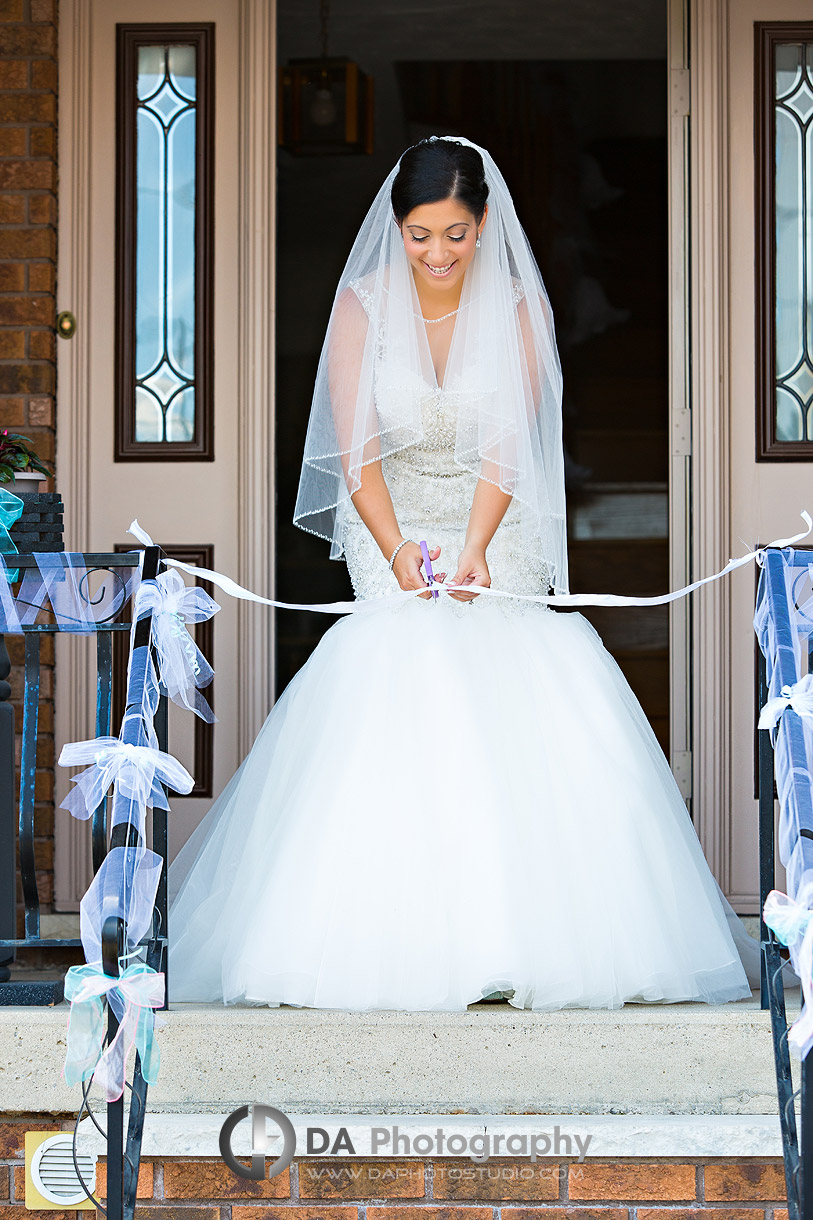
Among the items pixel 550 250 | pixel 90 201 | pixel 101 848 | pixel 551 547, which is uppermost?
pixel 550 250

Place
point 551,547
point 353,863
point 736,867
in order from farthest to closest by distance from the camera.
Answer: point 736,867 → point 551,547 → point 353,863

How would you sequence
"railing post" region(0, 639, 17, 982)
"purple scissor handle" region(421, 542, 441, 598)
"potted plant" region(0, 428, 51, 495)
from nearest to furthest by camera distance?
1. "railing post" region(0, 639, 17, 982)
2. "purple scissor handle" region(421, 542, 441, 598)
3. "potted plant" region(0, 428, 51, 495)

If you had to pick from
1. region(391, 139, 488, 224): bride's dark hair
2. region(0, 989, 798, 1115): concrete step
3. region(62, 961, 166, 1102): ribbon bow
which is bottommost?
region(0, 989, 798, 1115): concrete step

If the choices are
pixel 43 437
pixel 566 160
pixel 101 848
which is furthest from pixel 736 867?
pixel 566 160

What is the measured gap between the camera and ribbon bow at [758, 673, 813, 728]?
7.37ft

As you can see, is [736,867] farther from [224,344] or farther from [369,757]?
[224,344]

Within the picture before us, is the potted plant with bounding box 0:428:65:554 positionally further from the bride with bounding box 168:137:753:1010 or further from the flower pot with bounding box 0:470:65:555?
the bride with bounding box 168:137:753:1010

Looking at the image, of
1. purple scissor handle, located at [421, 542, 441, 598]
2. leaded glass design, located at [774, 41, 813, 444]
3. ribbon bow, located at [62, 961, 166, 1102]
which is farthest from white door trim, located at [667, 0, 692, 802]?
ribbon bow, located at [62, 961, 166, 1102]

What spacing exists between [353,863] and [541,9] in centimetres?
546

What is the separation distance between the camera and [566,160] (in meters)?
8.19

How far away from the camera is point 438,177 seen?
3.15 m

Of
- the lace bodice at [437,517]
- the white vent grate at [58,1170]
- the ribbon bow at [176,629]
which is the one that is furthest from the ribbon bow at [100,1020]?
the lace bodice at [437,517]

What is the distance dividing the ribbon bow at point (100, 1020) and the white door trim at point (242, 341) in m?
2.12

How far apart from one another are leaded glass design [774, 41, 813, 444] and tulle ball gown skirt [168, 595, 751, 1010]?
1.49 metres
